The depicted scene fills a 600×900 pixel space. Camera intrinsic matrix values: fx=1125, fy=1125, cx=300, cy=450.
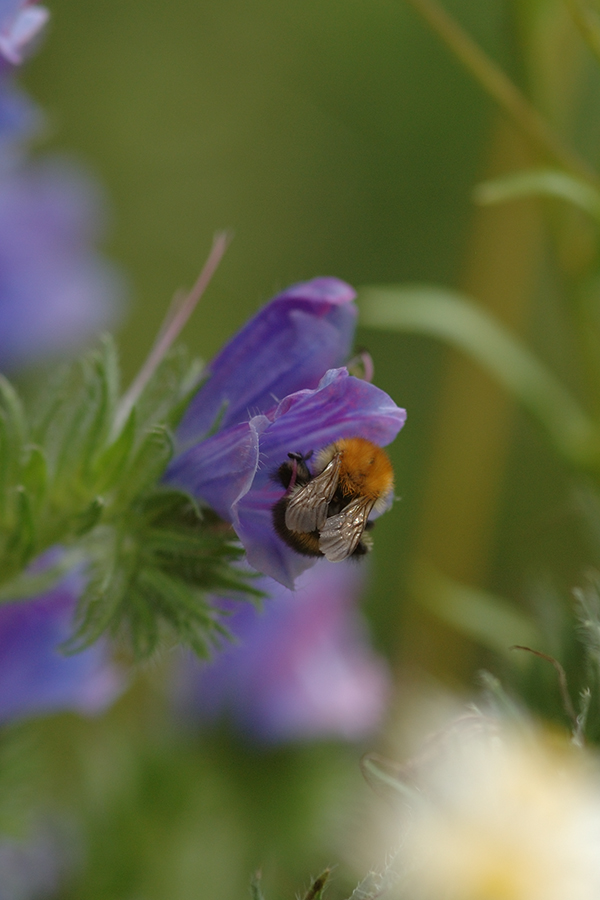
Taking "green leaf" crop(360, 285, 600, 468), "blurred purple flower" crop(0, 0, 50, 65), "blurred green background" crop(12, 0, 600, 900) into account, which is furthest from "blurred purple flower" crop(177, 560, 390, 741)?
"blurred purple flower" crop(0, 0, 50, 65)

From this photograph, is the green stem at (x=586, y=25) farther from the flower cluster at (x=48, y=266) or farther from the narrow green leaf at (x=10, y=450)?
the flower cluster at (x=48, y=266)

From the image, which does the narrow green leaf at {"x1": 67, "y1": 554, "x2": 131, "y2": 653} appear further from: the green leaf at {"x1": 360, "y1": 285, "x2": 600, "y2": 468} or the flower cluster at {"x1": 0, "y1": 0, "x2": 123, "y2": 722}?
the green leaf at {"x1": 360, "y1": 285, "x2": 600, "y2": 468}

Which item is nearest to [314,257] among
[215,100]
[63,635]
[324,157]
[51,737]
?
[324,157]

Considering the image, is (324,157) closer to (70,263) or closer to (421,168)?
(421,168)

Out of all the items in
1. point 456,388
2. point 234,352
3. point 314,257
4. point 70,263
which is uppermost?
point 234,352

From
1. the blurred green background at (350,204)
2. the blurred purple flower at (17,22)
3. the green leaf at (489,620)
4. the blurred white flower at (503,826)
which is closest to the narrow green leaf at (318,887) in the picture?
the blurred white flower at (503,826)

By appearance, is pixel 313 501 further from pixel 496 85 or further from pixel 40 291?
pixel 40 291
